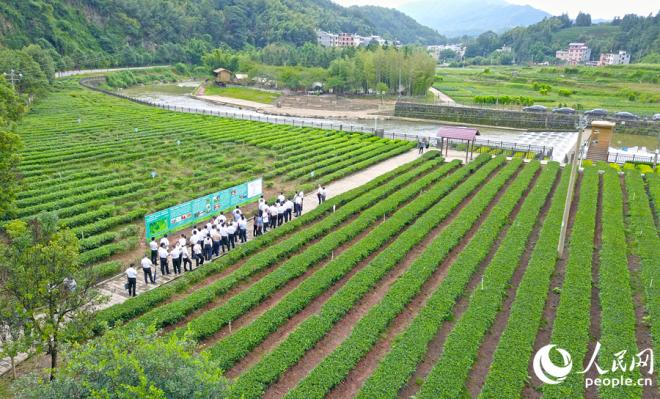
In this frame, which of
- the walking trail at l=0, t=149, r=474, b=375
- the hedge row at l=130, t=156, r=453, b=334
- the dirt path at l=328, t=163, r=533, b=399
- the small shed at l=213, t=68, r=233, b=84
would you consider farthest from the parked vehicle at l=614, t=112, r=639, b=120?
the small shed at l=213, t=68, r=233, b=84

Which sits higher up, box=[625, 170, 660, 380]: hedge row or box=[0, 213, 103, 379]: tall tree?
box=[0, 213, 103, 379]: tall tree

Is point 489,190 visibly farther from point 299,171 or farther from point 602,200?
point 299,171

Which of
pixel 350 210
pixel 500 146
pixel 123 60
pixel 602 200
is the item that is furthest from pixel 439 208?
pixel 123 60

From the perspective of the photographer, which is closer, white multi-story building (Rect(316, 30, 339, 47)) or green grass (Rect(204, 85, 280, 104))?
green grass (Rect(204, 85, 280, 104))

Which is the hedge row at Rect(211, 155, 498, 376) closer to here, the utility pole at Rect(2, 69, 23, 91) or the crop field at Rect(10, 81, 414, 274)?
the crop field at Rect(10, 81, 414, 274)

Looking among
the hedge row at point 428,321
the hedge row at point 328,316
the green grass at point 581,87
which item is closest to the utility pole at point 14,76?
the hedge row at point 328,316
